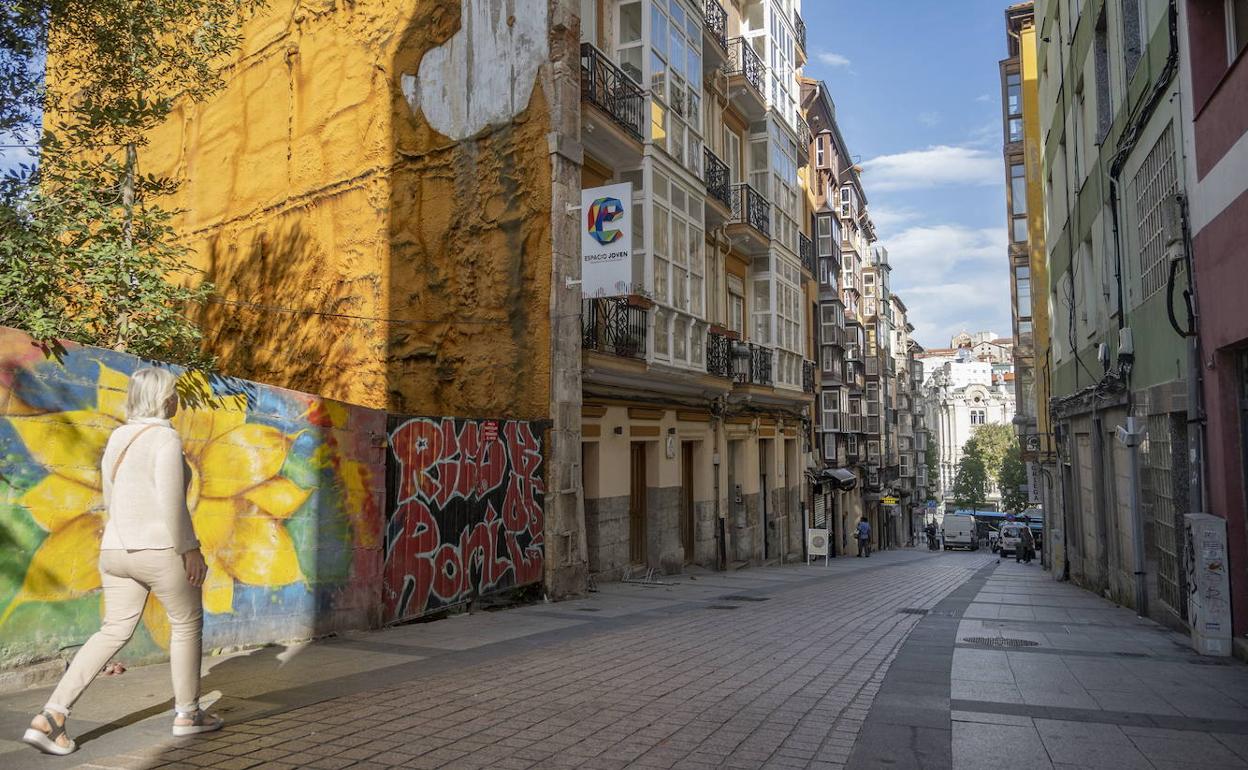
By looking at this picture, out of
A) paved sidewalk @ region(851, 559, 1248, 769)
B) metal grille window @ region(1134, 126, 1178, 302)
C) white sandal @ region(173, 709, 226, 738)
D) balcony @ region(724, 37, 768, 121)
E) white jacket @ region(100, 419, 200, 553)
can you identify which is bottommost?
paved sidewalk @ region(851, 559, 1248, 769)

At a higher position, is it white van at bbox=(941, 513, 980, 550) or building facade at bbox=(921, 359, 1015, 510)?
building facade at bbox=(921, 359, 1015, 510)

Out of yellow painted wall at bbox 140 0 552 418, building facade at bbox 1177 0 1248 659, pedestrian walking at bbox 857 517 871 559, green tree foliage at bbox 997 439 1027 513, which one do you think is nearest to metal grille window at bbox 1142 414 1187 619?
building facade at bbox 1177 0 1248 659

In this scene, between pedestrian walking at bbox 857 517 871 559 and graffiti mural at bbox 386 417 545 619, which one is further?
pedestrian walking at bbox 857 517 871 559

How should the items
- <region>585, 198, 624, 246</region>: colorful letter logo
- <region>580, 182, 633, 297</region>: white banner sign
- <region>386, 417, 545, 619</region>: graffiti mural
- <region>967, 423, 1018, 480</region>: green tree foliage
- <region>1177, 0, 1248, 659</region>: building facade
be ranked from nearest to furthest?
<region>1177, 0, 1248, 659</region>: building facade, <region>386, 417, 545, 619</region>: graffiti mural, <region>580, 182, 633, 297</region>: white banner sign, <region>585, 198, 624, 246</region>: colorful letter logo, <region>967, 423, 1018, 480</region>: green tree foliage

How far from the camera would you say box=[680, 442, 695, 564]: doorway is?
19.1 metres

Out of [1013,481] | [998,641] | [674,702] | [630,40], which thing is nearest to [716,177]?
[630,40]

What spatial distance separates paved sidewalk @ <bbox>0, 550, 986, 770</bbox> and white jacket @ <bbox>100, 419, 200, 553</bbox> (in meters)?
1.06

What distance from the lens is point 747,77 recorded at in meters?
21.7

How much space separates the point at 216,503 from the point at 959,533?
186 ft

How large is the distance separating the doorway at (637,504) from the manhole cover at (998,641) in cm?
849

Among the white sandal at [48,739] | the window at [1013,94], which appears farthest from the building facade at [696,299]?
the window at [1013,94]

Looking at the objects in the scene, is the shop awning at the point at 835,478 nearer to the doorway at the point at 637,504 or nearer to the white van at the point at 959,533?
the doorway at the point at 637,504

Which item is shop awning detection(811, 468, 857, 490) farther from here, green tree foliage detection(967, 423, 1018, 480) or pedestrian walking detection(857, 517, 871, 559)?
green tree foliage detection(967, 423, 1018, 480)

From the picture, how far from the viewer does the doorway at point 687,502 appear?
19.1 meters
